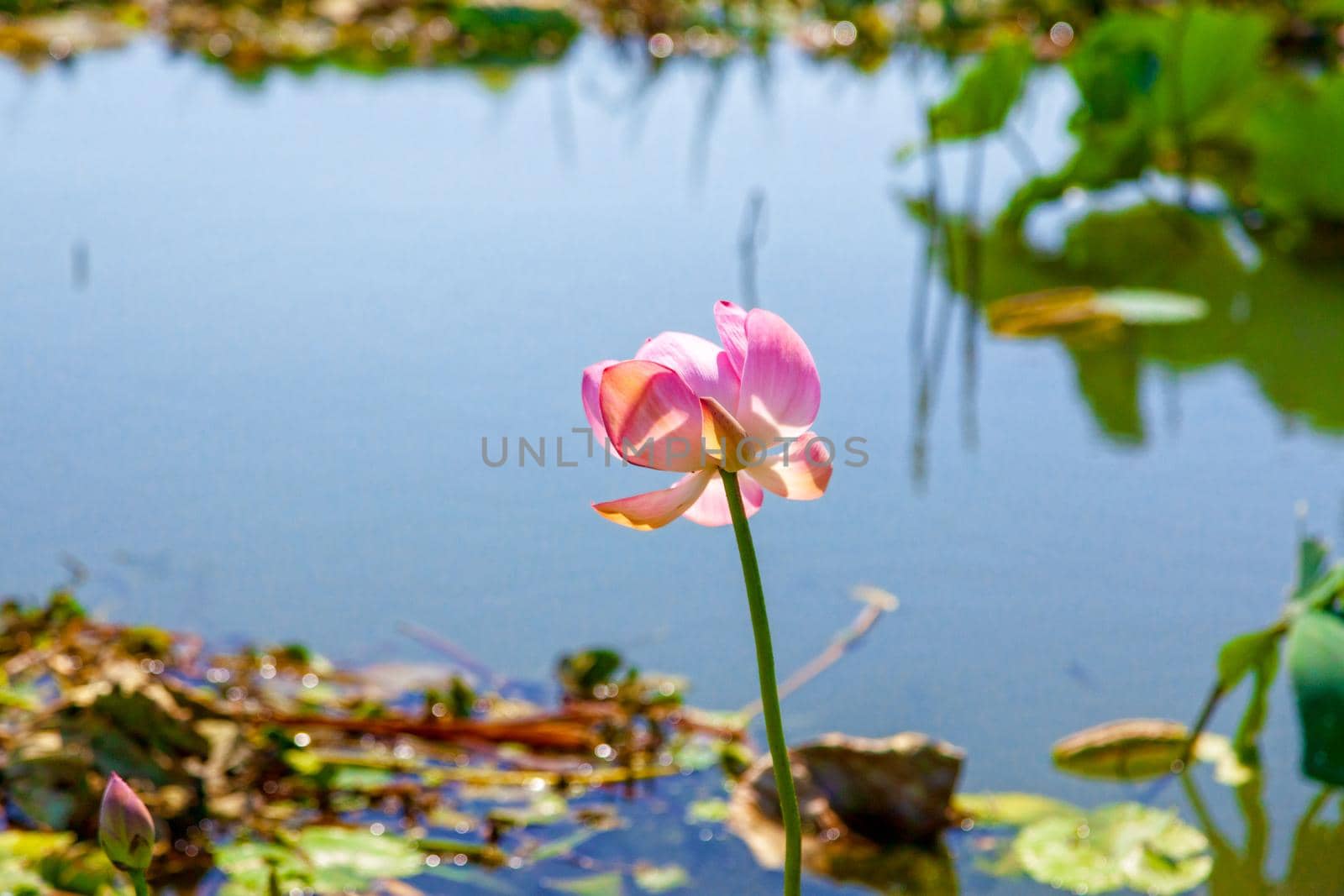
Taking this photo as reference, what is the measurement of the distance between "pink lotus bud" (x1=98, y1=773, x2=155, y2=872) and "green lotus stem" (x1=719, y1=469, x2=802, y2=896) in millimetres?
273

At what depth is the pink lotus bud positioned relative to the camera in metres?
0.60

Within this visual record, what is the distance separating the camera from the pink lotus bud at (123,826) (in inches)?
23.5

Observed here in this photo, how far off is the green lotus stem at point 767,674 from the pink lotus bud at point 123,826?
27 centimetres

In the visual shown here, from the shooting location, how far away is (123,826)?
1.96ft

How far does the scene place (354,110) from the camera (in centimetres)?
369

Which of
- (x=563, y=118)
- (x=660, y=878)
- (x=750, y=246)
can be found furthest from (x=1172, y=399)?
(x=563, y=118)

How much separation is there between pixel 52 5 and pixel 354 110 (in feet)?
8.01

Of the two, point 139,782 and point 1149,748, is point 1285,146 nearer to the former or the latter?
point 1149,748

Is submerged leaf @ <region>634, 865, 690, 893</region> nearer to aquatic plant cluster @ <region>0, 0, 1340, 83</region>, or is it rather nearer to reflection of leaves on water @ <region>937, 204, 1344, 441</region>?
reflection of leaves on water @ <region>937, 204, 1344, 441</region>

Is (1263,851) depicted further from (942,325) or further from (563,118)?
(563,118)

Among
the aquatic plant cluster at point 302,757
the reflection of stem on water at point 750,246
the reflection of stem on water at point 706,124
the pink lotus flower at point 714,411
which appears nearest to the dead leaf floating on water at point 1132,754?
the aquatic plant cluster at point 302,757

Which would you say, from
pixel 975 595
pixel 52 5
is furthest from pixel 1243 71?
pixel 52 5

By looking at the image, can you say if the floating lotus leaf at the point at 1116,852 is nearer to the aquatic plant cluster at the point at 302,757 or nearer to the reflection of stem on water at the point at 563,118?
→ the aquatic plant cluster at the point at 302,757

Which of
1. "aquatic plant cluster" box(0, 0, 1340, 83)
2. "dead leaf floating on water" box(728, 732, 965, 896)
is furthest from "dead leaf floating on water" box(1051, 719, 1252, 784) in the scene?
"aquatic plant cluster" box(0, 0, 1340, 83)
